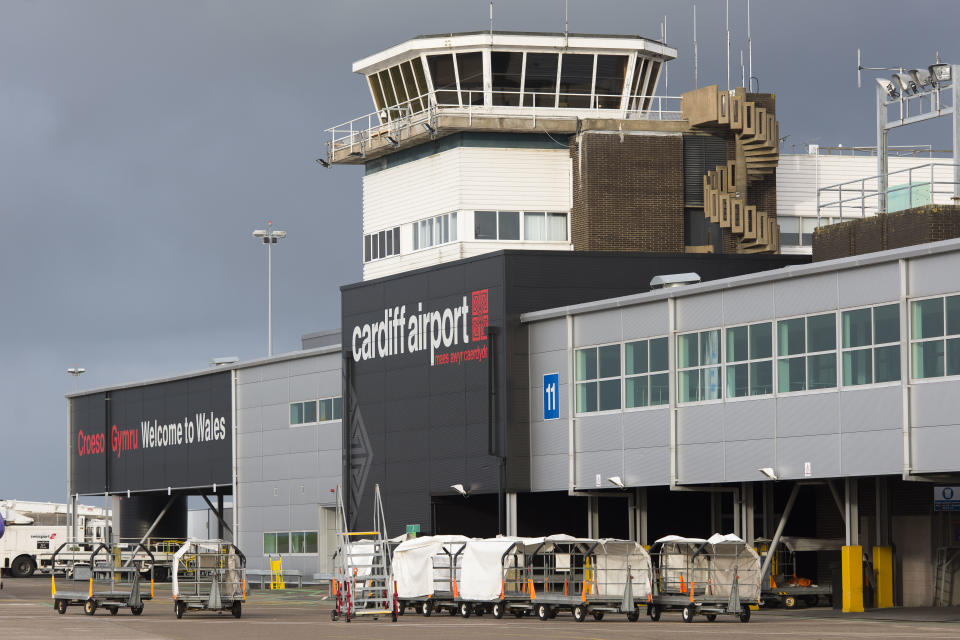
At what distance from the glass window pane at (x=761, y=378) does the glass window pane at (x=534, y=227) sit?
2156 centimetres

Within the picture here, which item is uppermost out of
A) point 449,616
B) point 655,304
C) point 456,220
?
point 456,220

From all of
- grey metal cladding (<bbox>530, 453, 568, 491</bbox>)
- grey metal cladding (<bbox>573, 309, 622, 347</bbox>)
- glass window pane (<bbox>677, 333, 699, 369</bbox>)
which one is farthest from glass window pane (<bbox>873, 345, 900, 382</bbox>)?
grey metal cladding (<bbox>530, 453, 568, 491</bbox>)

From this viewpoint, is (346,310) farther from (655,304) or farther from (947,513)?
(947,513)

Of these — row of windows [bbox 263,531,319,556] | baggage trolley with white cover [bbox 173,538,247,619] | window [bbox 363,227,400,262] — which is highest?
window [bbox 363,227,400,262]

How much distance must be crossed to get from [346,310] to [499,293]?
1083cm

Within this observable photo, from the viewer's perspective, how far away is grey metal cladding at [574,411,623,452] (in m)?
48.3

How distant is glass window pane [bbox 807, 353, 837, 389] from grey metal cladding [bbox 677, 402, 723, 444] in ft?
12.1

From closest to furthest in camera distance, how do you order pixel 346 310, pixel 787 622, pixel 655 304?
1. pixel 787 622
2. pixel 655 304
3. pixel 346 310

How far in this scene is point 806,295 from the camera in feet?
137

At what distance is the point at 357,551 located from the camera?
1644 inches

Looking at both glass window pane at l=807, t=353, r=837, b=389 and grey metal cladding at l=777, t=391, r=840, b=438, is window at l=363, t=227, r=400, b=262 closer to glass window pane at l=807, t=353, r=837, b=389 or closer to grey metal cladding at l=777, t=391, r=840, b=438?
grey metal cladding at l=777, t=391, r=840, b=438

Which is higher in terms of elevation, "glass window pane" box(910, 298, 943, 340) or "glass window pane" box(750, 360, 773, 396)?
"glass window pane" box(910, 298, 943, 340)

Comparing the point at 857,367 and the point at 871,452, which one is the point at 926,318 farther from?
the point at 871,452

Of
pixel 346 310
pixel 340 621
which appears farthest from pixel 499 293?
pixel 340 621
